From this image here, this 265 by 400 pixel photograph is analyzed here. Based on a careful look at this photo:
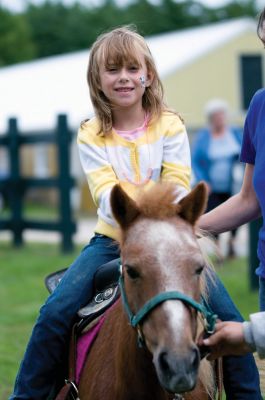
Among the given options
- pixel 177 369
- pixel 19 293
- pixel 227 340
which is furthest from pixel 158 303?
pixel 19 293

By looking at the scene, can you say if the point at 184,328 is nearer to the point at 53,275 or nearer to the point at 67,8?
the point at 53,275

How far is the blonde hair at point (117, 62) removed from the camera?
3.90 metres

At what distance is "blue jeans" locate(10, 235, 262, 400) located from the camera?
3740mm

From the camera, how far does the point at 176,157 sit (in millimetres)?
3797

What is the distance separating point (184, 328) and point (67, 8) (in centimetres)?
7457

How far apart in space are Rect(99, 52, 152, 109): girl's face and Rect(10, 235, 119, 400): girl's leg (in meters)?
0.67

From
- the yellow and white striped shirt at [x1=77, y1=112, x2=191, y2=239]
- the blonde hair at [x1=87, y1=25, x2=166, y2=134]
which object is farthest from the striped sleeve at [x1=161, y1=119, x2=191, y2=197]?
the blonde hair at [x1=87, y1=25, x2=166, y2=134]

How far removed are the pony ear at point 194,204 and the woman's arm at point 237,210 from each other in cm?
82

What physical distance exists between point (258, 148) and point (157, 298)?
3.80ft

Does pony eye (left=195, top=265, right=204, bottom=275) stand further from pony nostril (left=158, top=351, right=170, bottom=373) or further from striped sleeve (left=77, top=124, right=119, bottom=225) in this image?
striped sleeve (left=77, top=124, right=119, bottom=225)

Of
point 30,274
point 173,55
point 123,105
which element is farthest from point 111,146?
point 173,55

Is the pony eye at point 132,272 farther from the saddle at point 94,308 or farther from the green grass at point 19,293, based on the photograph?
the green grass at point 19,293

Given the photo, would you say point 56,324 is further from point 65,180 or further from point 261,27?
point 65,180

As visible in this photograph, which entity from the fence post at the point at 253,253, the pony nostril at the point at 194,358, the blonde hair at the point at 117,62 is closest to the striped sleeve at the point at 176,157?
the blonde hair at the point at 117,62
